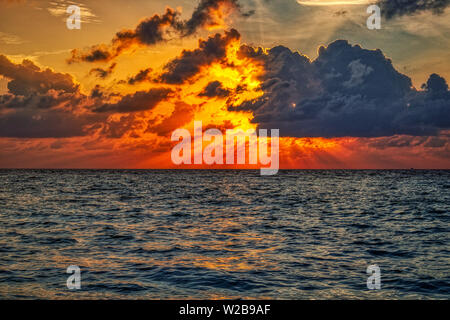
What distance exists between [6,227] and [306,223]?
2229cm

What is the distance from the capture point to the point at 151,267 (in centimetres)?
1689

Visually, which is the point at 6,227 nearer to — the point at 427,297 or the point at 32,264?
the point at 32,264

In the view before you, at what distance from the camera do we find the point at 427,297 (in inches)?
528
